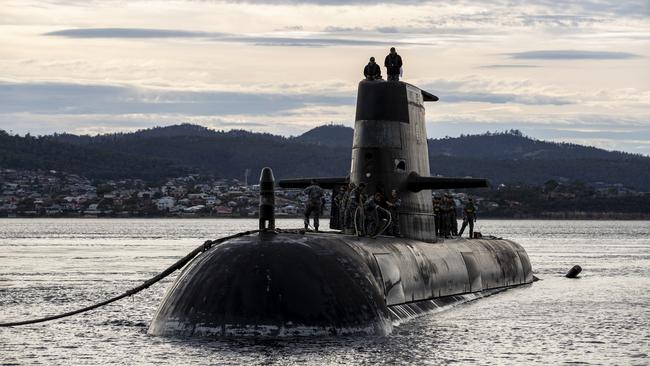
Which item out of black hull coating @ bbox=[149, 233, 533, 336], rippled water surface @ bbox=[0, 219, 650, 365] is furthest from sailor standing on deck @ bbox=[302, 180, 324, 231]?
rippled water surface @ bbox=[0, 219, 650, 365]

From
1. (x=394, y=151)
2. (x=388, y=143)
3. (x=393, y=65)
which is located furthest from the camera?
(x=393, y=65)

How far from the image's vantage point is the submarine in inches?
733

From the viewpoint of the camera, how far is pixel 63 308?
28.9 meters

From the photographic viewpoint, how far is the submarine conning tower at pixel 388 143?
2650 cm

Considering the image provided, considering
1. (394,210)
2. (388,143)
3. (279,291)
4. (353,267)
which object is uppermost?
(388,143)

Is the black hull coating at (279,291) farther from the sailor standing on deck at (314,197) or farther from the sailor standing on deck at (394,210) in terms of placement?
the sailor standing on deck at (394,210)

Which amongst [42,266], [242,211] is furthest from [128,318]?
[242,211]

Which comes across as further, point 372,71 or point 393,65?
point 393,65

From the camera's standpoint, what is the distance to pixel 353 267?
804 inches

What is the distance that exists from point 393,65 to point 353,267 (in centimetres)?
853

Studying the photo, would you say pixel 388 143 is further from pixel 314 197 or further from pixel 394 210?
pixel 314 197

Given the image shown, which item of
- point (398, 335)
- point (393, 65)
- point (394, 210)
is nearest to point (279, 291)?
point (398, 335)

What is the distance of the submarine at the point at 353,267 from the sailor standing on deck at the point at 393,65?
514 millimetres

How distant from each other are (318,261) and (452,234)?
51.6ft
